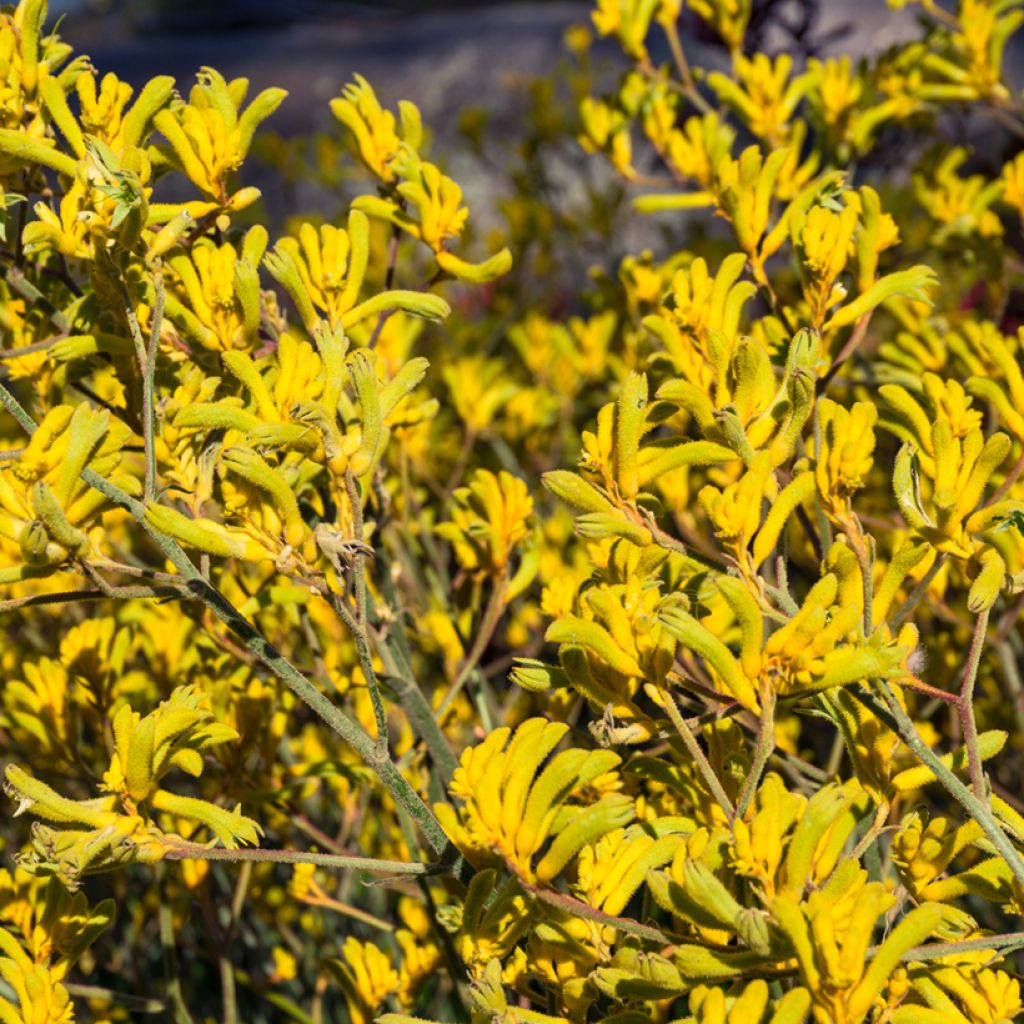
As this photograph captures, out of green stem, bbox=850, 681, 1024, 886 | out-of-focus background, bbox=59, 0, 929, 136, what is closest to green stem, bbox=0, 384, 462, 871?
green stem, bbox=850, 681, 1024, 886

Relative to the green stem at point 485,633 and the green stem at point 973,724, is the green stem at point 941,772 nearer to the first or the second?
the green stem at point 973,724

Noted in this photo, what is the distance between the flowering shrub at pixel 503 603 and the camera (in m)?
0.86

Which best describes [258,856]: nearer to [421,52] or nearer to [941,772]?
[941,772]

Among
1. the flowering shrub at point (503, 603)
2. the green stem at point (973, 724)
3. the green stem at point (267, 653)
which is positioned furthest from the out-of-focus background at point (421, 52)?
the green stem at point (267, 653)

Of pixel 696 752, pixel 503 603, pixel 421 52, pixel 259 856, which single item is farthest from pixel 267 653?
pixel 421 52

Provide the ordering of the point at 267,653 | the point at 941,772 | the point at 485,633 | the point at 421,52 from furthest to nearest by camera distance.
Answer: the point at 421,52 < the point at 485,633 < the point at 267,653 < the point at 941,772

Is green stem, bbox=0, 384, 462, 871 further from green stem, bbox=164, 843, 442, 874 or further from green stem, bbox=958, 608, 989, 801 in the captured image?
green stem, bbox=958, 608, 989, 801

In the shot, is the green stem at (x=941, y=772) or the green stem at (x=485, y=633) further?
the green stem at (x=485, y=633)

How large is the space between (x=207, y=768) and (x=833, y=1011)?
0.91 metres

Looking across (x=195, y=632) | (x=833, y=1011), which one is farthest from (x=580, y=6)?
(x=833, y=1011)

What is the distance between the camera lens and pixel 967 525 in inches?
A: 37.7

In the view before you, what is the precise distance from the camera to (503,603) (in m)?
1.40

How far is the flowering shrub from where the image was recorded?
2.83 feet

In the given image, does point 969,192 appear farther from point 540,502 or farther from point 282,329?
point 282,329
